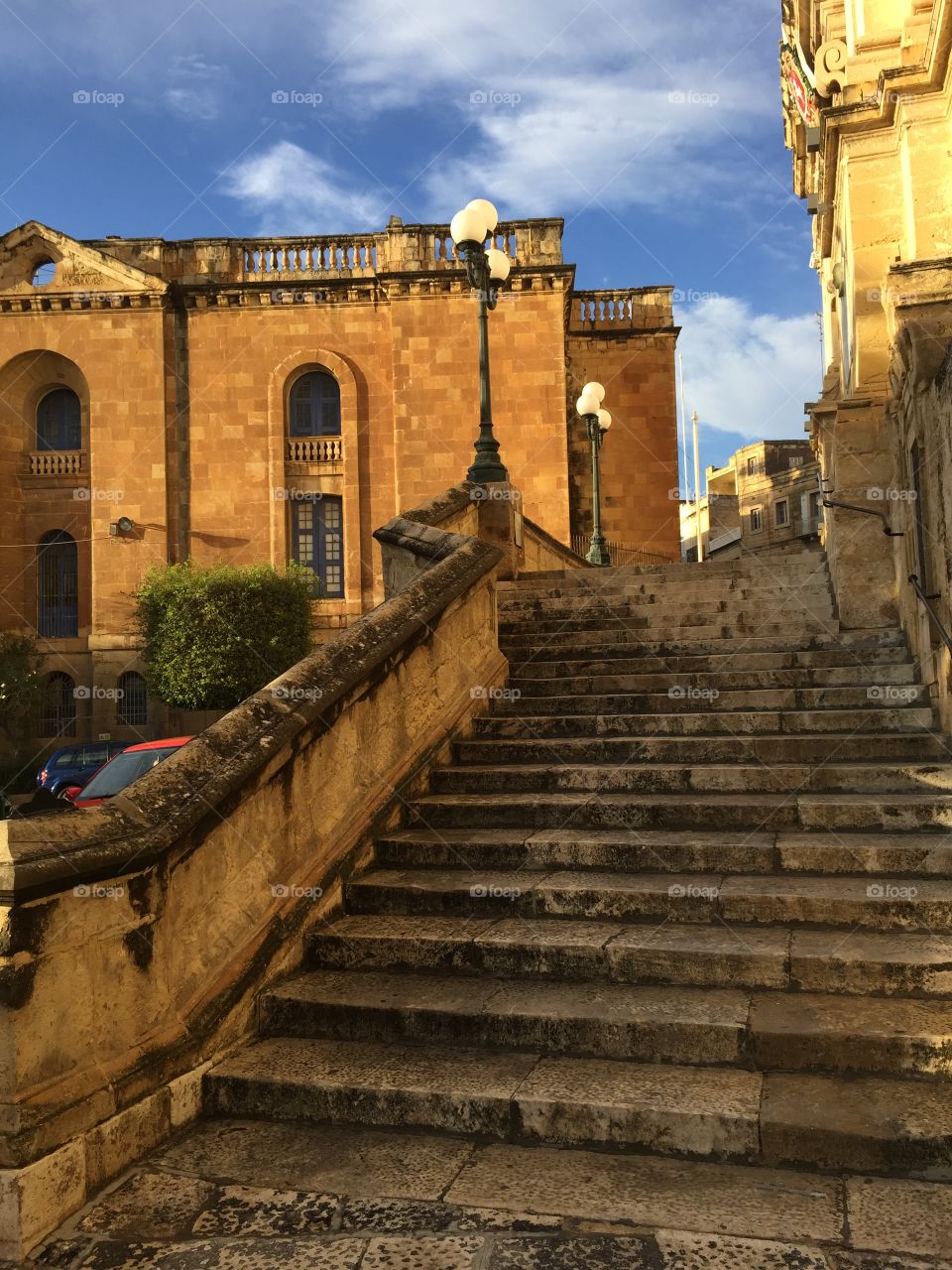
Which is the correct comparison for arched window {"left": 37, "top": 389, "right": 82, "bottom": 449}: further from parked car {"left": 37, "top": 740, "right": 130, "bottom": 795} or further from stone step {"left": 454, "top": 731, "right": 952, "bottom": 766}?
stone step {"left": 454, "top": 731, "right": 952, "bottom": 766}

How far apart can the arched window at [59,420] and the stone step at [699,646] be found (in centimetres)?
2472

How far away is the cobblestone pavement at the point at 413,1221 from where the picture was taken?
249 centimetres

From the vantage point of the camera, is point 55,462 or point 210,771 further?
point 55,462

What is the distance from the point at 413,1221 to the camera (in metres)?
2.69

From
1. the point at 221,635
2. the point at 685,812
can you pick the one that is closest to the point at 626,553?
the point at 221,635

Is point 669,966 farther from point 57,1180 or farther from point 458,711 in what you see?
point 458,711

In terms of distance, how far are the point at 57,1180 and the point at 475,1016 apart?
1430 millimetres

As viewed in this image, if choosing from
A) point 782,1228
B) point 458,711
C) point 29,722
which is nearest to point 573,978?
point 782,1228

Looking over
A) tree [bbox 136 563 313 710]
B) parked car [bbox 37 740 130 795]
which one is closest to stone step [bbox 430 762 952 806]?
parked car [bbox 37 740 130 795]

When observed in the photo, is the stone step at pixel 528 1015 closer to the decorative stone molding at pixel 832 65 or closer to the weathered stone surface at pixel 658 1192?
the weathered stone surface at pixel 658 1192

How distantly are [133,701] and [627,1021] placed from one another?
25.0 meters

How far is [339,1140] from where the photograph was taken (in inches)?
125

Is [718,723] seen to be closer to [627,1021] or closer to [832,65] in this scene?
[627,1021]

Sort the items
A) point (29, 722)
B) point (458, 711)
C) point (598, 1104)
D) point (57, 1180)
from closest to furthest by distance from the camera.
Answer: point (57, 1180) < point (598, 1104) < point (458, 711) < point (29, 722)
